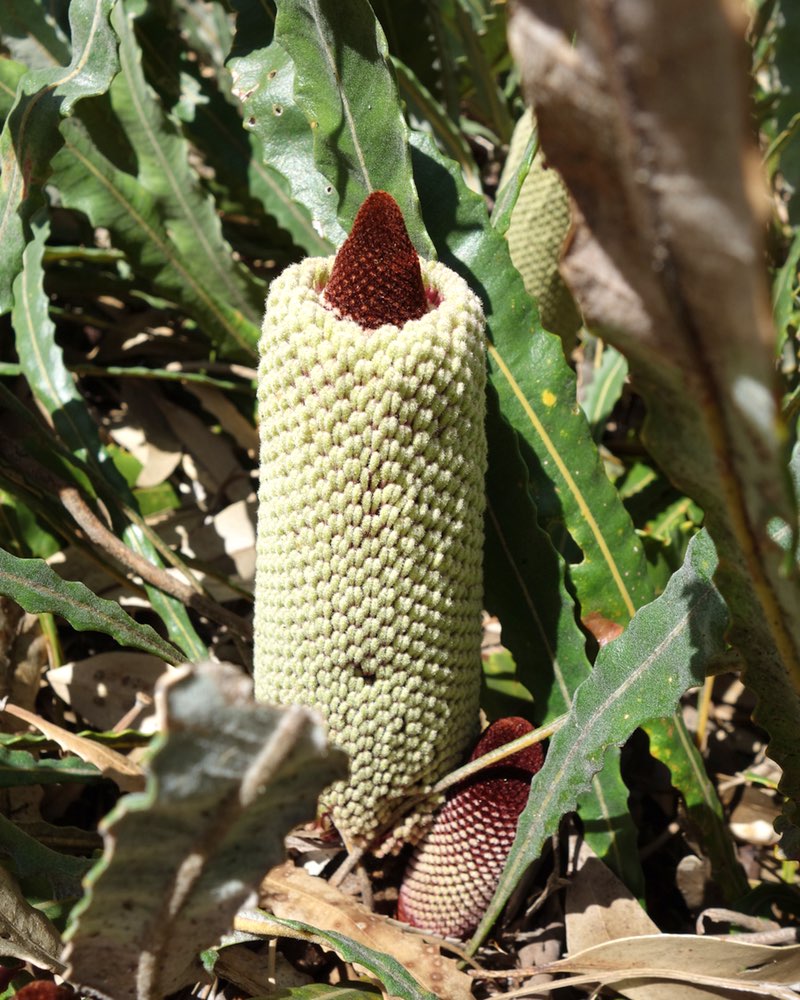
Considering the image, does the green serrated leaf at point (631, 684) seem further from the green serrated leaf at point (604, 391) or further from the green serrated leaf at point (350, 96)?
the green serrated leaf at point (604, 391)

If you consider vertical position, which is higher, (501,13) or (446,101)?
(501,13)

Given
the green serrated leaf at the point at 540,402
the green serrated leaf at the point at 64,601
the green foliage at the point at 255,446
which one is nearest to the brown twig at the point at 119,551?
the green foliage at the point at 255,446

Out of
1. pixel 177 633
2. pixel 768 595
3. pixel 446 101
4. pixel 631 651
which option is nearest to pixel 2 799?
pixel 177 633

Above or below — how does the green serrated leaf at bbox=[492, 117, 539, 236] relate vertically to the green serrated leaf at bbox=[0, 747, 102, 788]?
above

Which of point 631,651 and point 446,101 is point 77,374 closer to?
point 446,101

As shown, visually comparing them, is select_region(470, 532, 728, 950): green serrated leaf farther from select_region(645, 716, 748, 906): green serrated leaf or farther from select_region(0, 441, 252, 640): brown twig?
select_region(0, 441, 252, 640): brown twig

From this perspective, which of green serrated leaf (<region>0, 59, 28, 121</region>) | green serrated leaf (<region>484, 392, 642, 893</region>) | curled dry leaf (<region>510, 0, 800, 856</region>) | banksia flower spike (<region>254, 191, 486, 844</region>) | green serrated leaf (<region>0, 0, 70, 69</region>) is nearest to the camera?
curled dry leaf (<region>510, 0, 800, 856</region>)

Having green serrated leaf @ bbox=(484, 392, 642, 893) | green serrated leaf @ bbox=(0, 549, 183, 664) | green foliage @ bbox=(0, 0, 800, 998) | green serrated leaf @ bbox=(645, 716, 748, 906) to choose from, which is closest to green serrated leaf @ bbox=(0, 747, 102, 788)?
green foliage @ bbox=(0, 0, 800, 998)
